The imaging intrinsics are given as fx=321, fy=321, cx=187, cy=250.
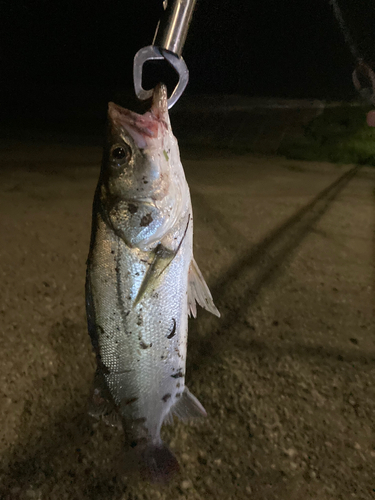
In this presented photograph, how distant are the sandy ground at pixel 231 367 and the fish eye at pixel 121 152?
1665mm

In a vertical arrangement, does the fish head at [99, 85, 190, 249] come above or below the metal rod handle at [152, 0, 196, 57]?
below

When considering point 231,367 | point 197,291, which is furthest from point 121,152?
point 231,367

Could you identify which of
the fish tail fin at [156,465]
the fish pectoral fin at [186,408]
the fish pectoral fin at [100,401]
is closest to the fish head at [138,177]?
the fish pectoral fin at [100,401]

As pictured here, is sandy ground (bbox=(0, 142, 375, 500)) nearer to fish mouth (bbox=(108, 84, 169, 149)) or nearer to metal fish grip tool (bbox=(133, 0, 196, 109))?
fish mouth (bbox=(108, 84, 169, 149))

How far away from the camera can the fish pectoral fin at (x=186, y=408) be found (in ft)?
5.30

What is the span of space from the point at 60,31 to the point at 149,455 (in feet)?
145

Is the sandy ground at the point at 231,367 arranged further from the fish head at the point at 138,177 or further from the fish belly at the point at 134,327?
the fish head at the point at 138,177

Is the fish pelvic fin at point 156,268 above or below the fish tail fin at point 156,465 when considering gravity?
above

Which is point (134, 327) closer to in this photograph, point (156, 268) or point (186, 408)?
point (156, 268)

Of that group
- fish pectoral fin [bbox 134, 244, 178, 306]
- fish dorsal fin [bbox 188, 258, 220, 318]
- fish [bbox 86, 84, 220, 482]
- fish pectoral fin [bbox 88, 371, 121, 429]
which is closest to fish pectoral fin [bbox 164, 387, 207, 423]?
fish [bbox 86, 84, 220, 482]

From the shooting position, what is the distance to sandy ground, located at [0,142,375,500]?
1817 millimetres

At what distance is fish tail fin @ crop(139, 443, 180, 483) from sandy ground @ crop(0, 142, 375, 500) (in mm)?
339

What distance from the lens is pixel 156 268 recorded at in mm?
1462

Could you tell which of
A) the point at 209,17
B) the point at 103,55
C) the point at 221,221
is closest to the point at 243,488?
the point at 221,221
